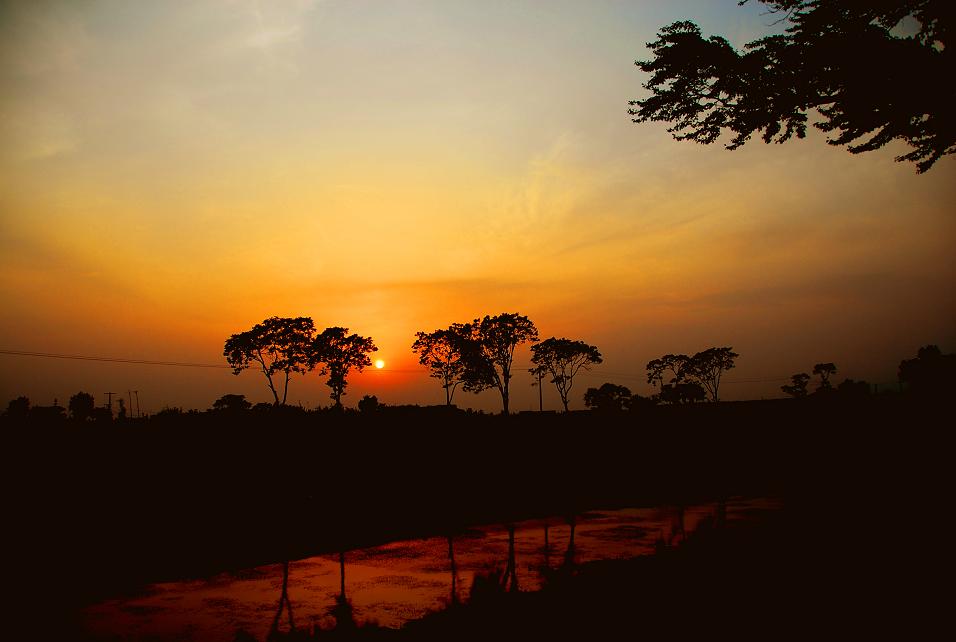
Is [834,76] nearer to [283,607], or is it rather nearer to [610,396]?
[283,607]

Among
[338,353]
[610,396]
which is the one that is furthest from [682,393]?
[338,353]

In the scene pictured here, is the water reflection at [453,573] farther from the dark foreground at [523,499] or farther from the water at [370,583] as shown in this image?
the dark foreground at [523,499]

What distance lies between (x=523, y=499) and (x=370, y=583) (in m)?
14.5

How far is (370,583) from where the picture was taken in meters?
14.9

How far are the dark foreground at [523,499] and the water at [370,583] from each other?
141 cm

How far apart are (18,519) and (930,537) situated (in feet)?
83.9

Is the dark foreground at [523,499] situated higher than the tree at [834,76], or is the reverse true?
the tree at [834,76]

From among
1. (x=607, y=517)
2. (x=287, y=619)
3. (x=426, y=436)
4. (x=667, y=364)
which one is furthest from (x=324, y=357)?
(x=667, y=364)

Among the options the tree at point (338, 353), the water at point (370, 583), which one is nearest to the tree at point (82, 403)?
the tree at point (338, 353)

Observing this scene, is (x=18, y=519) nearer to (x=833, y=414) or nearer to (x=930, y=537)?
(x=930, y=537)

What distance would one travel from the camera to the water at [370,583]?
12.3 metres

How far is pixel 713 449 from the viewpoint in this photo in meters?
38.3

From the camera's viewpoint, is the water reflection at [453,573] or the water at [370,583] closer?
the water at [370,583]

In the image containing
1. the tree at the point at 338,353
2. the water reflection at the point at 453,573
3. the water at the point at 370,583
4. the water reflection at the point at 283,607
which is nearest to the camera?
the water reflection at the point at 283,607
